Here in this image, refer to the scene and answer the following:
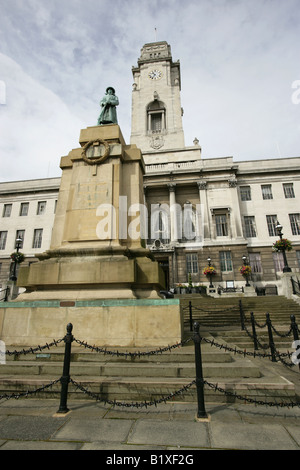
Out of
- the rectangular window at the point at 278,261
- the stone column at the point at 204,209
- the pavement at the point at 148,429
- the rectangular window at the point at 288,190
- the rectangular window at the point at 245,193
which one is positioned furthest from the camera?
the rectangular window at the point at 245,193

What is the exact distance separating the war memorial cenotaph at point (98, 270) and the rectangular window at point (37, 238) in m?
29.3

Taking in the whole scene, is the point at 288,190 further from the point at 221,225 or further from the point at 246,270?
the point at 246,270

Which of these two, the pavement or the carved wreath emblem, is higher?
the carved wreath emblem

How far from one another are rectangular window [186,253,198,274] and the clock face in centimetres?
3155

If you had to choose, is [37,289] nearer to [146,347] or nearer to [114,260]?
[114,260]

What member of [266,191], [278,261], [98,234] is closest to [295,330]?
[98,234]

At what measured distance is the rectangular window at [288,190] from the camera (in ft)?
105

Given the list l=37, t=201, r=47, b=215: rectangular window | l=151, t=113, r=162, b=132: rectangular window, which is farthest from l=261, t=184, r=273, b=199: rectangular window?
l=37, t=201, r=47, b=215: rectangular window

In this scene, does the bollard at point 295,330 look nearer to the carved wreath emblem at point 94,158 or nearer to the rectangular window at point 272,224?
the carved wreath emblem at point 94,158

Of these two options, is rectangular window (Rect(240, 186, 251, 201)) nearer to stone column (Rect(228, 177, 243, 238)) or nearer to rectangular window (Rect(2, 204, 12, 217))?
stone column (Rect(228, 177, 243, 238))

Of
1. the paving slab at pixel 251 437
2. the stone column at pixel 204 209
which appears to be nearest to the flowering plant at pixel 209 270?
the stone column at pixel 204 209

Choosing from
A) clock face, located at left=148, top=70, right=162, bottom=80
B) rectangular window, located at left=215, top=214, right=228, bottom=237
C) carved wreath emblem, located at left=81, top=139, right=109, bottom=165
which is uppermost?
clock face, located at left=148, top=70, right=162, bottom=80

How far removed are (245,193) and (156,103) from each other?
69.5 feet

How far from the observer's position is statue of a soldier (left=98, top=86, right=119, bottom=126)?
9320 mm
